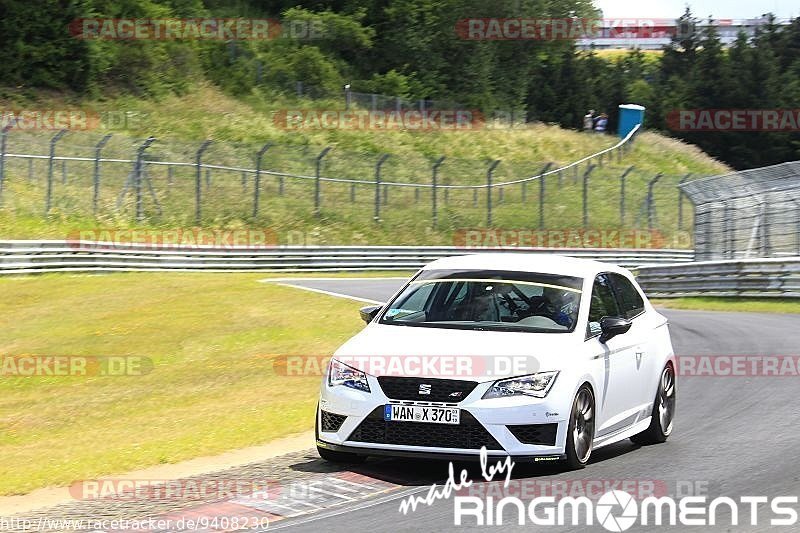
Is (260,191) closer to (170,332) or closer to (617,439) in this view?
(170,332)

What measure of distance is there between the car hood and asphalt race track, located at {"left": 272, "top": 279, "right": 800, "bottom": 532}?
0.78m

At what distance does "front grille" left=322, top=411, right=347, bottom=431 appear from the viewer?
876cm

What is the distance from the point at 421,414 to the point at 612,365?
74.4 inches

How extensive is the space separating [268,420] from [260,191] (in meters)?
30.2

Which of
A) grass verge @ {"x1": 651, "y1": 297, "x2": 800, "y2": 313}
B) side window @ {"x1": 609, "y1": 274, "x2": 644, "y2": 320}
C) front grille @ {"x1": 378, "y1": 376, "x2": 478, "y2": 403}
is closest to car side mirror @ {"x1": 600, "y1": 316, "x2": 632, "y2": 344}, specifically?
side window @ {"x1": 609, "y1": 274, "x2": 644, "y2": 320}

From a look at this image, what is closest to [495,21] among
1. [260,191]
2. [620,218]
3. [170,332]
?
[620,218]

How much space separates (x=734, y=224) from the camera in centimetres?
3397

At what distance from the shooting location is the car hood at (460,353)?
852 centimetres

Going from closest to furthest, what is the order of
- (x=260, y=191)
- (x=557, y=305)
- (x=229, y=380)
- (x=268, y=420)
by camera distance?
(x=557, y=305), (x=268, y=420), (x=229, y=380), (x=260, y=191)

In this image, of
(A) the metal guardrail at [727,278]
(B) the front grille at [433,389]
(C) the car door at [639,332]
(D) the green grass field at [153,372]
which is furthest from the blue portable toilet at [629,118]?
(B) the front grille at [433,389]

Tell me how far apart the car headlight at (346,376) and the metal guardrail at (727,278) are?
22.0 meters

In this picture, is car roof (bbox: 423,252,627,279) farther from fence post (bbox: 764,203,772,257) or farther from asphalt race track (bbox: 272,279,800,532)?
fence post (bbox: 764,203,772,257)

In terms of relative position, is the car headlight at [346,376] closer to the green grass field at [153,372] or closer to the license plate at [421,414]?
the license plate at [421,414]

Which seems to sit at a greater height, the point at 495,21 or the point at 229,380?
the point at 495,21
